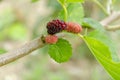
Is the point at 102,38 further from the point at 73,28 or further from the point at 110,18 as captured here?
the point at 110,18

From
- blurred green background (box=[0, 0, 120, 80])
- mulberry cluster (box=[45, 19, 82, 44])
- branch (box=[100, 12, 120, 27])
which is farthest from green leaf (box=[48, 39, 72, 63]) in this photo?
blurred green background (box=[0, 0, 120, 80])

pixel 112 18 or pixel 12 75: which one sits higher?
pixel 112 18

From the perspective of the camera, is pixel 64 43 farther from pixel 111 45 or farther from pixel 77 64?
pixel 77 64

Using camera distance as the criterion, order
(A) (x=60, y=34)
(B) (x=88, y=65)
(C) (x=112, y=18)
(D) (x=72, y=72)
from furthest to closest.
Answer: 1. (D) (x=72, y=72)
2. (B) (x=88, y=65)
3. (C) (x=112, y=18)
4. (A) (x=60, y=34)

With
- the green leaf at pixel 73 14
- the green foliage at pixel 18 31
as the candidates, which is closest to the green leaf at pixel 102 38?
the green leaf at pixel 73 14

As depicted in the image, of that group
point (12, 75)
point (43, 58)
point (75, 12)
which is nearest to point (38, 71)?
point (43, 58)

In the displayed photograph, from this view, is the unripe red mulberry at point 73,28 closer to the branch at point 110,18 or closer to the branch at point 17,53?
the branch at point 17,53

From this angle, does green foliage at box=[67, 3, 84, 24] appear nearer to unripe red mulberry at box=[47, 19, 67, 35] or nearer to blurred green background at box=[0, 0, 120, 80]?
unripe red mulberry at box=[47, 19, 67, 35]
